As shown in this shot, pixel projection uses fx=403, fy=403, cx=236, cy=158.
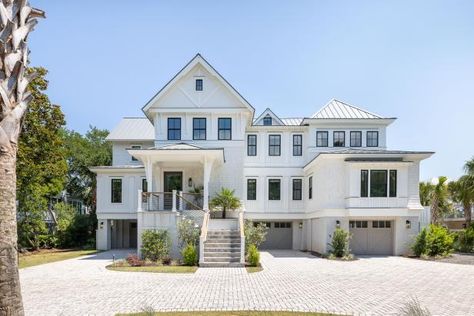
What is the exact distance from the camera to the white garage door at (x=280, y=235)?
28.5 m

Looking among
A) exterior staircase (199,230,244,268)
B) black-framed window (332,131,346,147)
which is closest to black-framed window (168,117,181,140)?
exterior staircase (199,230,244,268)

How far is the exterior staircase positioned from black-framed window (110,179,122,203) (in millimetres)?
10386

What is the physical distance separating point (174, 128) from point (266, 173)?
7.00m

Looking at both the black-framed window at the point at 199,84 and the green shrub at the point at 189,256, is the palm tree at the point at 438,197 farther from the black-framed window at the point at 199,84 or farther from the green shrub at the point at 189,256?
the green shrub at the point at 189,256

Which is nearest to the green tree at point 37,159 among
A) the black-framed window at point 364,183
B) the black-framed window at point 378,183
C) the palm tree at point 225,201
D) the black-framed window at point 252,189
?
the palm tree at point 225,201

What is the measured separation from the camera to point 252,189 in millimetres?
27734

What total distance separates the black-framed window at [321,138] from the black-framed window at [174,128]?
9452mm

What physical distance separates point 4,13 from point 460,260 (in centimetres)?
2278

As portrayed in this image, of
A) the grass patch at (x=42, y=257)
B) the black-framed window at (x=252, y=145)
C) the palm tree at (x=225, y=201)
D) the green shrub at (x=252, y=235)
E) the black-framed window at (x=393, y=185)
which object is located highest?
the black-framed window at (x=252, y=145)

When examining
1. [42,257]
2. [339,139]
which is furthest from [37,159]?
[339,139]

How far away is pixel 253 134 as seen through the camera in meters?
28.0

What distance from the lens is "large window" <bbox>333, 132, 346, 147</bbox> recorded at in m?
27.6

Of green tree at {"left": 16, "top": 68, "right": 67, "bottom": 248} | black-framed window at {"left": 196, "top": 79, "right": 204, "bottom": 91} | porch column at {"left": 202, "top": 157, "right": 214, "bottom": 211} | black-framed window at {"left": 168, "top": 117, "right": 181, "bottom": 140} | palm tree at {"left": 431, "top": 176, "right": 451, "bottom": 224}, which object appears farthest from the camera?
palm tree at {"left": 431, "top": 176, "right": 451, "bottom": 224}

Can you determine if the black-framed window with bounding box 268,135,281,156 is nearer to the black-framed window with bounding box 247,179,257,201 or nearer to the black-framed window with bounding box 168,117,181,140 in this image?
the black-framed window with bounding box 247,179,257,201
